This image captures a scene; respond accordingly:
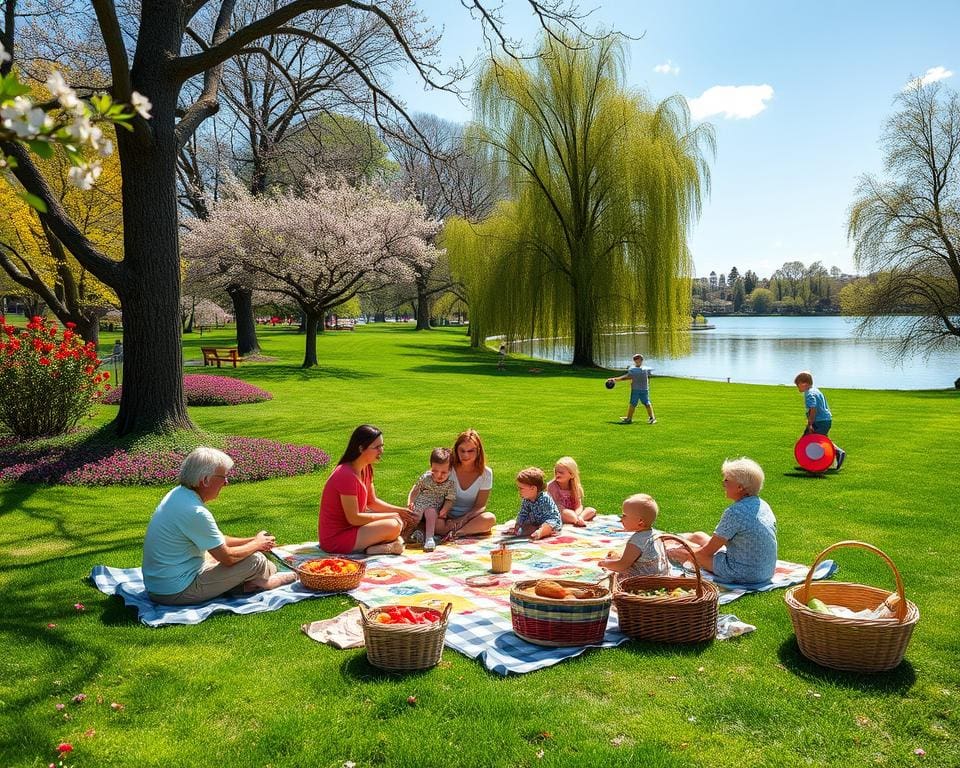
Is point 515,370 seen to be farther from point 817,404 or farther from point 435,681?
point 435,681

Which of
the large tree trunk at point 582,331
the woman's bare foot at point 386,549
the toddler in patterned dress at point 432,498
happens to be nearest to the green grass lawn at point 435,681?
the woman's bare foot at point 386,549

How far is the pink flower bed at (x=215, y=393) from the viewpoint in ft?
60.2

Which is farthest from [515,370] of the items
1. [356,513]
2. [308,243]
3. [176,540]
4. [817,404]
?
[176,540]

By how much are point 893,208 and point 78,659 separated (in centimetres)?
3418

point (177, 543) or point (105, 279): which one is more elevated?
point (105, 279)

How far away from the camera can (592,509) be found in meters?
8.50

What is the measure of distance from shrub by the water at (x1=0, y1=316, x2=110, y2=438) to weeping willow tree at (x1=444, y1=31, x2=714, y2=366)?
21.0 m

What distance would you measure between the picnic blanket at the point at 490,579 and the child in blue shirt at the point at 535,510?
5.8 inches

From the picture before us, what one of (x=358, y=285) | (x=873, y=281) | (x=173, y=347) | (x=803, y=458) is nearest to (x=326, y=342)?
(x=358, y=285)

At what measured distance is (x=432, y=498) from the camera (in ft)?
25.0

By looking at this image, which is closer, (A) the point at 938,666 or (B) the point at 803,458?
(A) the point at 938,666

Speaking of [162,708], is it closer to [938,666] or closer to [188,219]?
[938,666]

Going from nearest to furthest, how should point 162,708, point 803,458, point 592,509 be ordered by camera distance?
point 162,708, point 592,509, point 803,458

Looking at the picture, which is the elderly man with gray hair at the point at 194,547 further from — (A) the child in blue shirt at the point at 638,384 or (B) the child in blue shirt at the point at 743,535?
(A) the child in blue shirt at the point at 638,384
